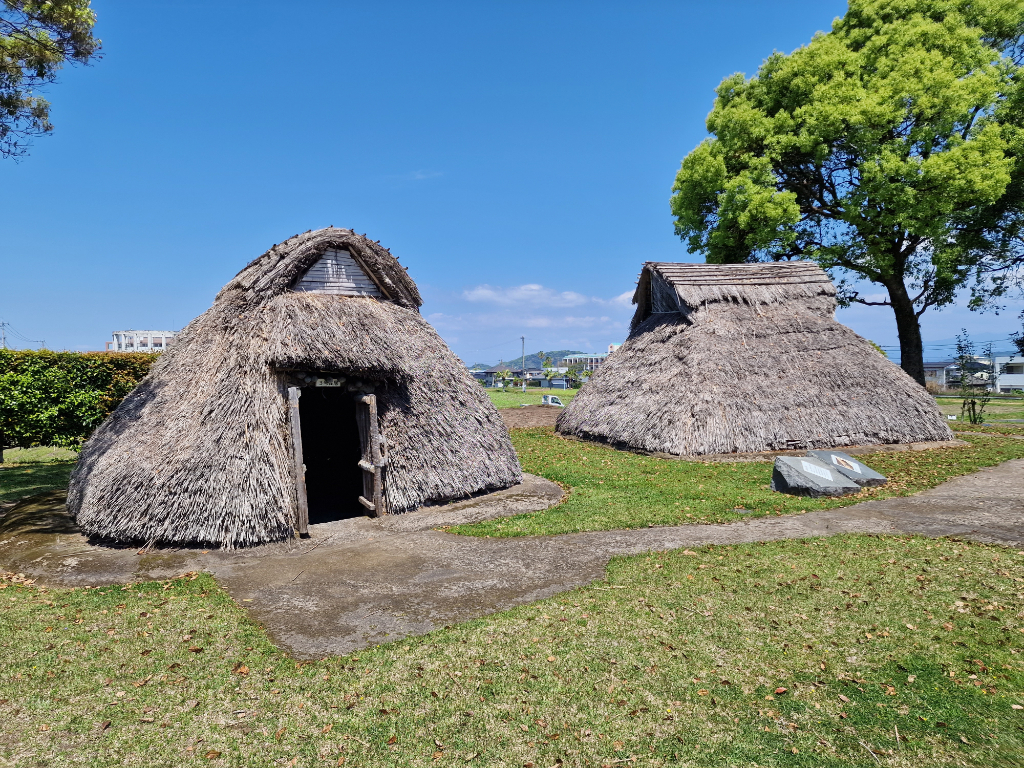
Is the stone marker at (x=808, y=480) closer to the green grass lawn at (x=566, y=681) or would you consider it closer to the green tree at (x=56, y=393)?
the green grass lawn at (x=566, y=681)

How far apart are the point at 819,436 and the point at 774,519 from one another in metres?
7.89

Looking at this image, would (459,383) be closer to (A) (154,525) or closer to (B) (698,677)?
(A) (154,525)

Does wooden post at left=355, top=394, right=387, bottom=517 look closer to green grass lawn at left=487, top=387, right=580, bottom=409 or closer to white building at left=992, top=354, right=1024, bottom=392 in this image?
green grass lawn at left=487, top=387, right=580, bottom=409

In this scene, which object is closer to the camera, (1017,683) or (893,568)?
(1017,683)

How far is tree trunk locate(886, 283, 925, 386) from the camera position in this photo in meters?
27.0

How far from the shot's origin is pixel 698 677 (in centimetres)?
531

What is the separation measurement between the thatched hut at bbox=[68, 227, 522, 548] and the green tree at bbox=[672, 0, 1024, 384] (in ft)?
68.9

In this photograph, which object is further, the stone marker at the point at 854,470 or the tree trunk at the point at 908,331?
the tree trunk at the point at 908,331

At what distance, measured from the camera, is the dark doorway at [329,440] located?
15.1 m

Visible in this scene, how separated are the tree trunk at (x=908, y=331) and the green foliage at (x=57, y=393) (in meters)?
33.1

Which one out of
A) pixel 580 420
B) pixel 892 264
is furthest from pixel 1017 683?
pixel 892 264

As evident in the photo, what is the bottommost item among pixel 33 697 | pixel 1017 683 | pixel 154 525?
pixel 1017 683

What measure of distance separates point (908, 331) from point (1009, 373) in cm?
4419

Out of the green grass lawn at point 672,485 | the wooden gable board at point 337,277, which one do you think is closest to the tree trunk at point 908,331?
the green grass lawn at point 672,485
